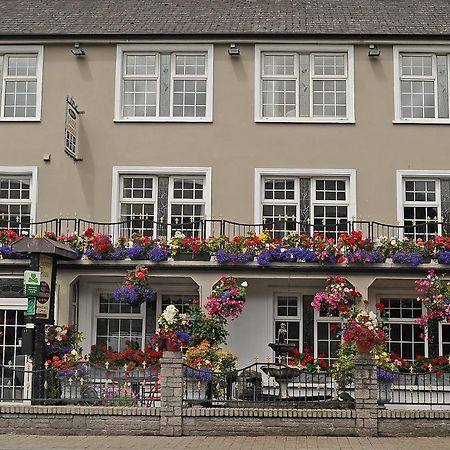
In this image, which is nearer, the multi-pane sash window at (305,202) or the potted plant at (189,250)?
the potted plant at (189,250)

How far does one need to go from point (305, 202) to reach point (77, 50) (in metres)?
7.20

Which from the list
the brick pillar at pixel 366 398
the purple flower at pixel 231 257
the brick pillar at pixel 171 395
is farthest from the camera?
the purple flower at pixel 231 257

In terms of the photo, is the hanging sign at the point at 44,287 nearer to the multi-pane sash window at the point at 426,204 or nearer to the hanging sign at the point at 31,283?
the hanging sign at the point at 31,283

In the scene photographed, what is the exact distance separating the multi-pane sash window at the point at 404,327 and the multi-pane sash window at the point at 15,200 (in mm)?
9454

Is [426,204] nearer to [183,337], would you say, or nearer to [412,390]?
[412,390]

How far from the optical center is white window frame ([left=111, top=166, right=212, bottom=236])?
21703mm

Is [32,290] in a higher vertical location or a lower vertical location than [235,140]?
lower

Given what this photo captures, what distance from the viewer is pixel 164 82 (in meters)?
22.2

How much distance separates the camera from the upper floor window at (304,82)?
2208 cm

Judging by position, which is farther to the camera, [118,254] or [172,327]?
[118,254]

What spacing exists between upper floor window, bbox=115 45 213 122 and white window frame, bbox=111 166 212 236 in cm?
139

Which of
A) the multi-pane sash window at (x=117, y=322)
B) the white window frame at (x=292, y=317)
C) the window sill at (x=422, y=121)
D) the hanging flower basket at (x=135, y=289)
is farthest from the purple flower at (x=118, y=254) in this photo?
the window sill at (x=422, y=121)

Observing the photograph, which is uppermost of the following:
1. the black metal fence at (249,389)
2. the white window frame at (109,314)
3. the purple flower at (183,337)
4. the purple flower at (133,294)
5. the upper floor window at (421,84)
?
the upper floor window at (421,84)

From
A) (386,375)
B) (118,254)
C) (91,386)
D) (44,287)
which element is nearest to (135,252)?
(118,254)
